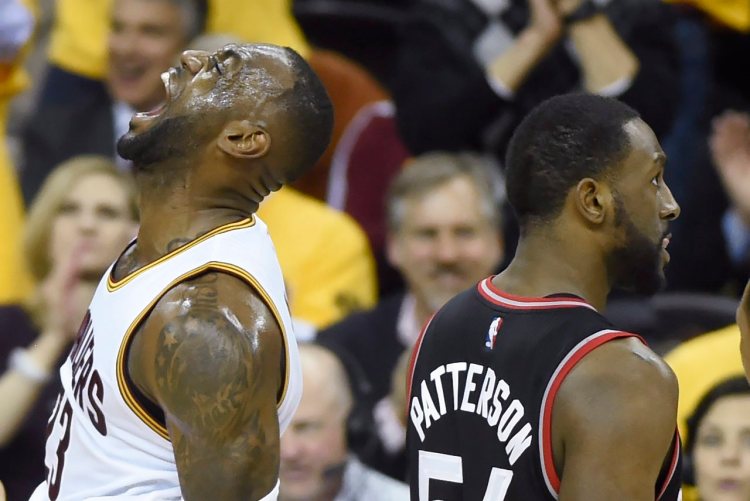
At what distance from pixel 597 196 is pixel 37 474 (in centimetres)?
269

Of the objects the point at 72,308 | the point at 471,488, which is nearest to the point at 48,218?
the point at 72,308

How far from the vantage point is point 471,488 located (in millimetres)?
3172

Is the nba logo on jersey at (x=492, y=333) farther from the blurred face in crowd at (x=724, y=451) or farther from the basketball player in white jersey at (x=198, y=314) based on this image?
the blurred face in crowd at (x=724, y=451)

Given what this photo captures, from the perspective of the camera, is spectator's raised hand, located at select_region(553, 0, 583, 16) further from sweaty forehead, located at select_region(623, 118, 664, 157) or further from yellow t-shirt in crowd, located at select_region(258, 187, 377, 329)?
sweaty forehead, located at select_region(623, 118, 664, 157)

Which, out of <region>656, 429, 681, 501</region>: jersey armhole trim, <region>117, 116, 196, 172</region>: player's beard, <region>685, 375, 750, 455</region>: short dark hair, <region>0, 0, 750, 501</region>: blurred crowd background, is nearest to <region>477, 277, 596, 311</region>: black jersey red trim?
<region>656, 429, 681, 501</region>: jersey armhole trim

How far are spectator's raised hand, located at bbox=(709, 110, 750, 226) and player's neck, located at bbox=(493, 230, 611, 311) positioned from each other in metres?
2.81

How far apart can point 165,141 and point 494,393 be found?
81 cm

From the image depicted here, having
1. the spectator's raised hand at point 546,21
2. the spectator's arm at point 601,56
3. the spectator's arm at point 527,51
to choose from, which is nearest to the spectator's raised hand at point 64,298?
the spectator's arm at point 527,51

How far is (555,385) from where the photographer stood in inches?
117

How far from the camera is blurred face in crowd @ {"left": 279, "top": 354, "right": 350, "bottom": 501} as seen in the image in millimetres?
4777

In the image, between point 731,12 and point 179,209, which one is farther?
point 731,12

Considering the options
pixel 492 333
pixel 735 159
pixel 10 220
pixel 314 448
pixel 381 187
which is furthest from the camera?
pixel 381 187

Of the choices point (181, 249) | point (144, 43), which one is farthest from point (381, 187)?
point (181, 249)

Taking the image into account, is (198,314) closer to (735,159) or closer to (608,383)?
(608,383)
